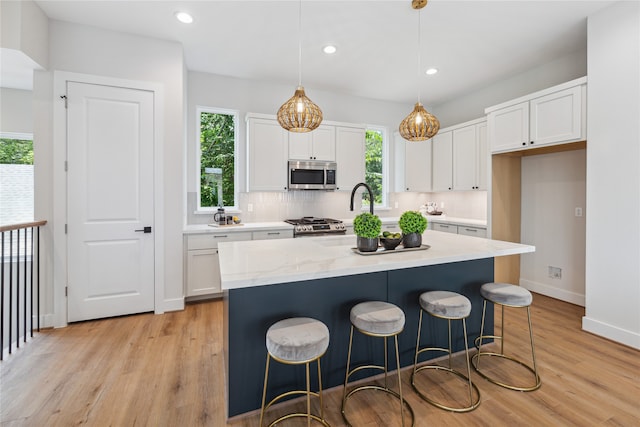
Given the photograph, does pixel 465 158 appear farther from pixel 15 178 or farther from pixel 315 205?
pixel 15 178

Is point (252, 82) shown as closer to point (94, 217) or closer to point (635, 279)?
point (94, 217)

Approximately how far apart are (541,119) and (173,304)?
4.58 metres

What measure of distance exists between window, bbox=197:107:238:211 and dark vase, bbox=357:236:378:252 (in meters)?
2.81

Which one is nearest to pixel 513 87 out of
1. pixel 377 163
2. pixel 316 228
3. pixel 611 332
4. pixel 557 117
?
pixel 557 117

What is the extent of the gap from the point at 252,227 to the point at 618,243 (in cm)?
374

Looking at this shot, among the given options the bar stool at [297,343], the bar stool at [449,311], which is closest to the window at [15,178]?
the bar stool at [297,343]

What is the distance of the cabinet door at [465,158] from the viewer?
14.3ft

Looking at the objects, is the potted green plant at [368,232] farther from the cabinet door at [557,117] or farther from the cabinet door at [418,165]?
the cabinet door at [418,165]

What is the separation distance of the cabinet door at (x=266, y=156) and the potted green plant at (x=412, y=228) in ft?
7.83

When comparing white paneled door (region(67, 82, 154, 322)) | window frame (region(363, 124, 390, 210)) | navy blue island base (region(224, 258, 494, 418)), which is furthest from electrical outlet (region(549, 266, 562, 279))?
white paneled door (region(67, 82, 154, 322))

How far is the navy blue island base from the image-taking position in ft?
5.73

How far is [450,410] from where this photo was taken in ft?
5.94

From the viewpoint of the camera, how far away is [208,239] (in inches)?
144

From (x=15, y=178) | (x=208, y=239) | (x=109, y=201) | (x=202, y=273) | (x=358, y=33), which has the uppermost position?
(x=358, y=33)
